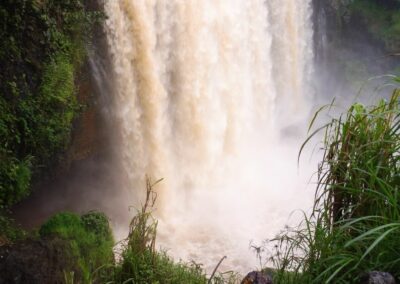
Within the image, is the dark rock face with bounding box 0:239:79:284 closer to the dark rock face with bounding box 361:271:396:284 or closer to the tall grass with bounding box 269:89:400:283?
the tall grass with bounding box 269:89:400:283

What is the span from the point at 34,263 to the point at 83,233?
3.29 ft

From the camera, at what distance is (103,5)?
6.84 meters

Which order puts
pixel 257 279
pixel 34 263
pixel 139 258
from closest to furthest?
pixel 257 279 → pixel 139 258 → pixel 34 263

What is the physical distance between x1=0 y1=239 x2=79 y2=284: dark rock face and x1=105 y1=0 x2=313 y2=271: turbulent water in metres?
3.83

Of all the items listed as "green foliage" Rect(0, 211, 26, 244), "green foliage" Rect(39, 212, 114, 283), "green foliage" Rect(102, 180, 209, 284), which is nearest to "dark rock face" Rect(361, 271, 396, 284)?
"green foliage" Rect(102, 180, 209, 284)

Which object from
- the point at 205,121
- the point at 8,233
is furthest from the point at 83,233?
the point at 205,121

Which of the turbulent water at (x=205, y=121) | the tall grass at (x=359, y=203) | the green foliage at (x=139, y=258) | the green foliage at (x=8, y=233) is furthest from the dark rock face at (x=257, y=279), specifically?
the turbulent water at (x=205, y=121)

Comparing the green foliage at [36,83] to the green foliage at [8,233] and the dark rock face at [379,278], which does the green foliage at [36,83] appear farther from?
the dark rock face at [379,278]

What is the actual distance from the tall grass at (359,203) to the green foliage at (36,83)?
3528mm

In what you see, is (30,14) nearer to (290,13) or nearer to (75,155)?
(75,155)

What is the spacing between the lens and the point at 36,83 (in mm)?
5430

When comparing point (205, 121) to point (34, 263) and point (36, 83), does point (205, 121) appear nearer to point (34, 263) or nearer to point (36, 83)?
point (36, 83)

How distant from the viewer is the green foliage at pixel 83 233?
3845 millimetres

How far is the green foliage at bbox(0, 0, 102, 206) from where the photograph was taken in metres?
4.83
